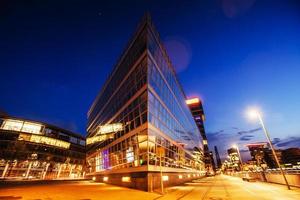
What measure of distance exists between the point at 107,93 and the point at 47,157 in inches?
1470

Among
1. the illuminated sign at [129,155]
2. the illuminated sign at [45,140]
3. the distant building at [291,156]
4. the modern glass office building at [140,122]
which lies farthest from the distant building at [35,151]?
the distant building at [291,156]

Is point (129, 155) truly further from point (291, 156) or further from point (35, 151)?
point (291, 156)

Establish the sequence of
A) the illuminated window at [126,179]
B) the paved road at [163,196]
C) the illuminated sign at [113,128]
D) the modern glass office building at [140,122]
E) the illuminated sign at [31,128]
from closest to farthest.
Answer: the paved road at [163,196] → the modern glass office building at [140,122] → the illuminated window at [126,179] → the illuminated sign at [113,128] → the illuminated sign at [31,128]

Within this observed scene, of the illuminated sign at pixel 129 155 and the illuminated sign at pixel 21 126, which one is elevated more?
the illuminated sign at pixel 21 126

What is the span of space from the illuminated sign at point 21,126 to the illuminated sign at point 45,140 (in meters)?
1.88

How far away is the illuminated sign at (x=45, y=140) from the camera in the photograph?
5550 cm

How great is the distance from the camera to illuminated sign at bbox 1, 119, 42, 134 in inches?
2110

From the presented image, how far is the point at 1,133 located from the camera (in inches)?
2003

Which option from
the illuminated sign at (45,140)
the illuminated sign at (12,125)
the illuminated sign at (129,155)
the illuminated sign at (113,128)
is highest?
the illuminated sign at (12,125)

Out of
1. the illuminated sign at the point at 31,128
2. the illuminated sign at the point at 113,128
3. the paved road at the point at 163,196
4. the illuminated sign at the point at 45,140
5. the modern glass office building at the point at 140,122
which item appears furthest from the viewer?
the illuminated sign at the point at 31,128

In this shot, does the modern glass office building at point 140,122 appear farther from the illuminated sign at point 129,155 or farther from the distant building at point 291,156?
the distant building at point 291,156

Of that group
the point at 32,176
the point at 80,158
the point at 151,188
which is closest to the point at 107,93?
the point at 151,188

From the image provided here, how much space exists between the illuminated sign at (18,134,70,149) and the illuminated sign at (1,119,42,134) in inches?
74.1

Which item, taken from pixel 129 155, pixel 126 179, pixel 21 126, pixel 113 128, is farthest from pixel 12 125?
pixel 126 179
